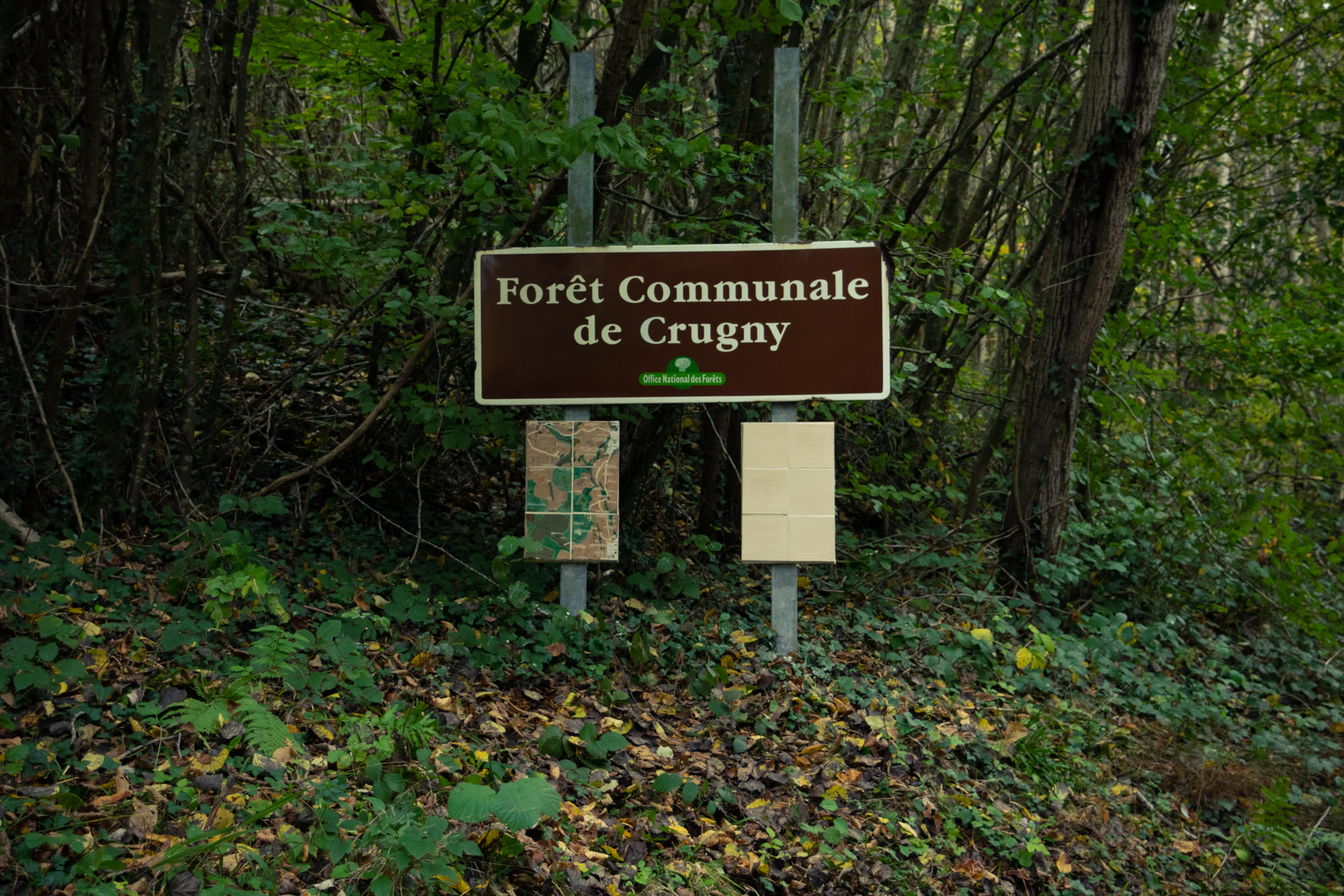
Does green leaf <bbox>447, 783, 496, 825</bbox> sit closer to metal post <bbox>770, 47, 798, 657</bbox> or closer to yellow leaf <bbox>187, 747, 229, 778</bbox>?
yellow leaf <bbox>187, 747, 229, 778</bbox>

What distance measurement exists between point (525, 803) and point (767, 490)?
2826 millimetres

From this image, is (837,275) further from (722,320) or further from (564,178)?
(564,178)

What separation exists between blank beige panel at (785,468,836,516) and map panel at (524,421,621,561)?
0.84 meters

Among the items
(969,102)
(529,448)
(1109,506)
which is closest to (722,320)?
(529,448)

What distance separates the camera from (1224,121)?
31.1 feet

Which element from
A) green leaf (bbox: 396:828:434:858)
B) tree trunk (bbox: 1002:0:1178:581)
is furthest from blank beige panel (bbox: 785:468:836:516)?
green leaf (bbox: 396:828:434:858)

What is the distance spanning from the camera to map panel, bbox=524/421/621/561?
571 centimetres

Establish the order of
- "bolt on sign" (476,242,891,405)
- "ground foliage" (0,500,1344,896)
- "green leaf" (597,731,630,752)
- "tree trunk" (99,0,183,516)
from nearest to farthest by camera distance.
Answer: "ground foliage" (0,500,1344,896) < "green leaf" (597,731,630,752) < "tree trunk" (99,0,183,516) < "bolt on sign" (476,242,891,405)

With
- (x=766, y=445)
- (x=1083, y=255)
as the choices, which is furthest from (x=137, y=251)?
(x=1083, y=255)

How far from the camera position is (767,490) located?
5680mm

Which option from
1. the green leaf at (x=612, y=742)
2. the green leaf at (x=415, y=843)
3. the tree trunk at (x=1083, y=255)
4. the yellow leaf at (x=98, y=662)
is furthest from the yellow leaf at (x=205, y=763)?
the tree trunk at (x=1083, y=255)

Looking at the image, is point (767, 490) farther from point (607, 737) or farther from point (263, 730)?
point (263, 730)

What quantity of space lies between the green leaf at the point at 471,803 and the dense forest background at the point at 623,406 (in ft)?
3.59

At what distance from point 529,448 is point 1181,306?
7.55 m
